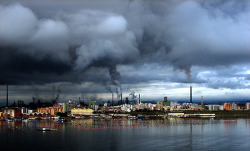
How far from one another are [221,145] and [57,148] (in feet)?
126

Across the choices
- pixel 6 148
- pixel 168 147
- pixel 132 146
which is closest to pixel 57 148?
pixel 6 148

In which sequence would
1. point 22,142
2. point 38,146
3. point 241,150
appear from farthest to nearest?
1. point 22,142
2. point 38,146
3. point 241,150

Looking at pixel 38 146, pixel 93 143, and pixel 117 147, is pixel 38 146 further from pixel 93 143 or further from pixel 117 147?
pixel 117 147

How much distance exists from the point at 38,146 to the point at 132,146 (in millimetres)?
21833

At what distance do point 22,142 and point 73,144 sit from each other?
14.8 m

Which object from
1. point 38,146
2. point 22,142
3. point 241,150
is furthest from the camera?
point 22,142

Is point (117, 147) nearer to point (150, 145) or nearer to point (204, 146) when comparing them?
point (150, 145)

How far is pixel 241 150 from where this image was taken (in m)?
67.2

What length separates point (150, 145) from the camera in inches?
2884

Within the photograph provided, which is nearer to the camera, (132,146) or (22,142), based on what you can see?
(132,146)

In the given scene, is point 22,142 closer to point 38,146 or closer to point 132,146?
point 38,146

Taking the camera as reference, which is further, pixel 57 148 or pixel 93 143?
pixel 93 143

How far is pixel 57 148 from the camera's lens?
68625 mm

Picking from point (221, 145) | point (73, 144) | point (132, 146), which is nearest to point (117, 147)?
point (132, 146)
